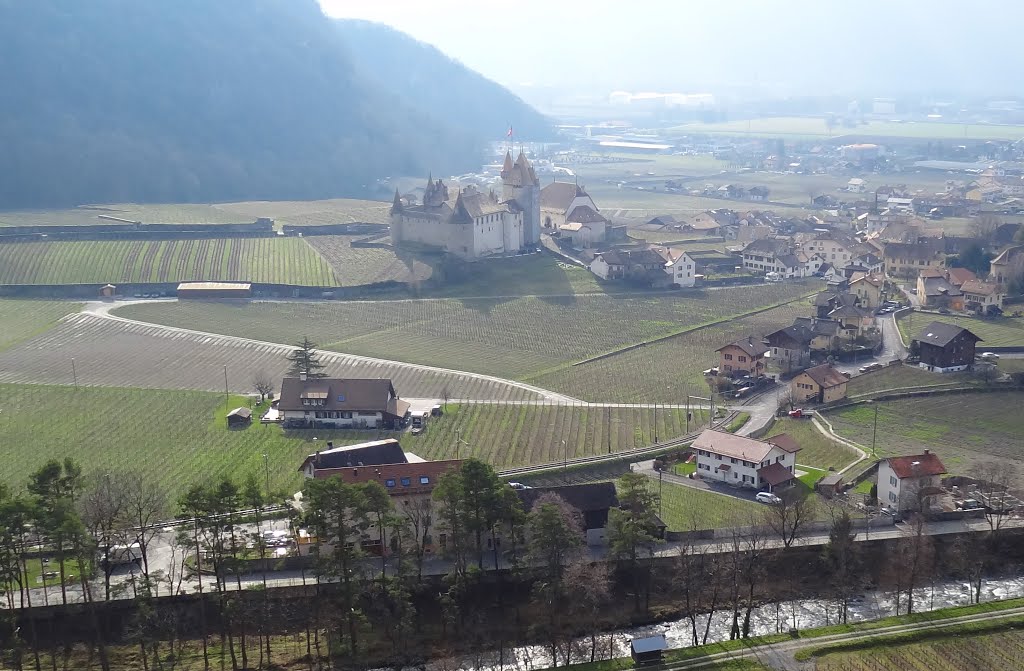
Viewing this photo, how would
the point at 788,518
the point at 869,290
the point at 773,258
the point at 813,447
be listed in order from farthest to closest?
the point at 773,258, the point at 869,290, the point at 813,447, the point at 788,518

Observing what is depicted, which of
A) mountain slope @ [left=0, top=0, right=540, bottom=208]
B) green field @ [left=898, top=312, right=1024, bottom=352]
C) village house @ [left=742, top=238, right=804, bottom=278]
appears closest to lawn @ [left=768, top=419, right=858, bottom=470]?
green field @ [left=898, top=312, right=1024, bottom=352]

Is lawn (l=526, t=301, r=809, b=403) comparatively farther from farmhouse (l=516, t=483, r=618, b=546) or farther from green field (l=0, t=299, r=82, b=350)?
green field (l=0, t=299, r=82, b=350)

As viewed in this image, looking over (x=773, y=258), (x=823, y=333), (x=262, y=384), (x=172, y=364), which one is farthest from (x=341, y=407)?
(x=773, y=258)

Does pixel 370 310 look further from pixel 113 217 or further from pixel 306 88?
pixel 306 88

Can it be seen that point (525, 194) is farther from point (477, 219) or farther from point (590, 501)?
point (590, 501)

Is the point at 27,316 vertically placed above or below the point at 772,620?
above

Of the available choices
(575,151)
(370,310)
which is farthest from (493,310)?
(575,151)

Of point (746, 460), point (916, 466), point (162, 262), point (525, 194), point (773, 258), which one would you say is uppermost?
point (525, 194)
